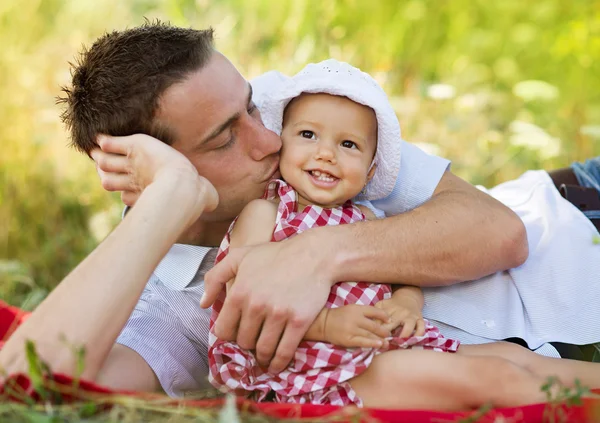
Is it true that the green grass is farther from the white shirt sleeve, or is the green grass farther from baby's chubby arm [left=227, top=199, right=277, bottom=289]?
baby's chubby arm [left=227, top=199, right=277, bottom=289]

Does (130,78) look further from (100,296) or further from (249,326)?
(249,326)

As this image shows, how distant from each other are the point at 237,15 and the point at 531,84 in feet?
7.46

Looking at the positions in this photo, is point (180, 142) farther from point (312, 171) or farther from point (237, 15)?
point (237, 15)

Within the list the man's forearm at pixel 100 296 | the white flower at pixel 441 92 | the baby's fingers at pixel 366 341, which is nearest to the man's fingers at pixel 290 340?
the baby's fingers at pixel 366 341

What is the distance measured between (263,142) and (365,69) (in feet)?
11.1

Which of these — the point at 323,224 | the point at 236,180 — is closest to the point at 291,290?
the point at 323,224

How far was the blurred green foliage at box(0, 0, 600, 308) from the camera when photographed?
183 inches

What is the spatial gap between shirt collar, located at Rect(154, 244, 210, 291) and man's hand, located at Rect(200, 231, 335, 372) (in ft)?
1.39

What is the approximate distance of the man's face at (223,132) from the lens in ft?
8.06

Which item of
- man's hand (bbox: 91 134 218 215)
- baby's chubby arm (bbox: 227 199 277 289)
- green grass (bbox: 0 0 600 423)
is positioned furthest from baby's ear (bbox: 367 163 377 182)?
green grass (bbox: 0 0 600 423)

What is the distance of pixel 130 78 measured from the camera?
2443 mm

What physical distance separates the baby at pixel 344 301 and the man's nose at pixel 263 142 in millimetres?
38

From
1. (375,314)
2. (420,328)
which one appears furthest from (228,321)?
(420,328)

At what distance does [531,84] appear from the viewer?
16.8ft
